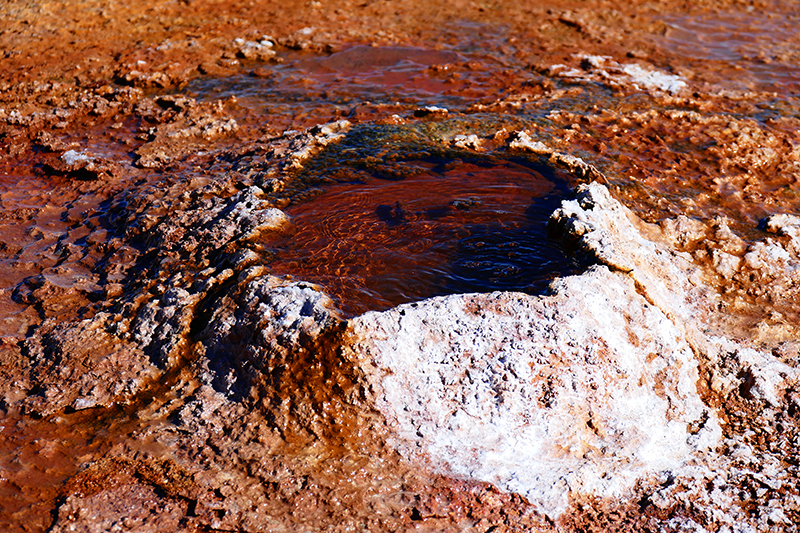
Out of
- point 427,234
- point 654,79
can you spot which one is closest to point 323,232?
point 427,234

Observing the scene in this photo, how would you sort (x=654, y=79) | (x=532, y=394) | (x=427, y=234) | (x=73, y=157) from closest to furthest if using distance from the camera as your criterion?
(x=532, y=394) → (x=427, y=234) → (x=73, y=157) → (x=654, y=79)

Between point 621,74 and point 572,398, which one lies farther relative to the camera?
point 621,74

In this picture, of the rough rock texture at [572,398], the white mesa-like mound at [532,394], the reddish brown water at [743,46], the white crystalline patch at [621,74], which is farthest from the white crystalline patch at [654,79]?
the white mesa-like mound at [532,394]

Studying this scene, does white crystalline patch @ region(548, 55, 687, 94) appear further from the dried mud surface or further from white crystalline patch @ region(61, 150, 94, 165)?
white crystalline patch @ region(61, 150, 94, 165)

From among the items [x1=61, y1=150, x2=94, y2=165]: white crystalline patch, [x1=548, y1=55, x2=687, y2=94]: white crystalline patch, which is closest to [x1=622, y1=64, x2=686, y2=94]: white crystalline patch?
[x1=548, y1=55, x2=687, y2=94]: white crystalline patch

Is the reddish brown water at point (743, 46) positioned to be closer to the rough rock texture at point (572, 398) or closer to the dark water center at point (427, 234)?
→ the dark water center at point (427, 234)

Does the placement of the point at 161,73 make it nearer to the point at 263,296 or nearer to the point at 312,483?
the point at 263,296

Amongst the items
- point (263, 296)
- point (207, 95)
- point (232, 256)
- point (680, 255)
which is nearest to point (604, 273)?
point (680, 255)

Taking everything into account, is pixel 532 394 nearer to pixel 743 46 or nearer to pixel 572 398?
pixel 572 398
